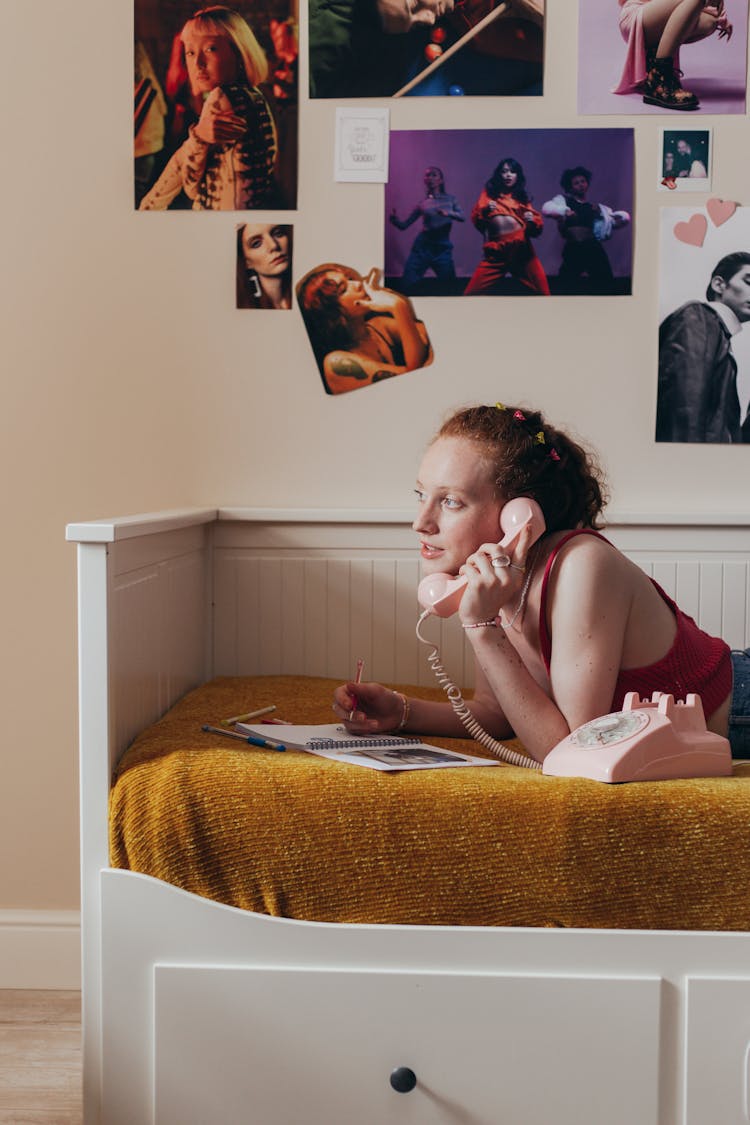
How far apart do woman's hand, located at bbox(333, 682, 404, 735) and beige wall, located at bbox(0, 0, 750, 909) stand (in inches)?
24.4

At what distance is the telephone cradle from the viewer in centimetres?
131

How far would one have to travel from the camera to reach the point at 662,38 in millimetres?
2102

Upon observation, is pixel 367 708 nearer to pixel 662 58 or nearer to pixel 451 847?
pixel 451 847

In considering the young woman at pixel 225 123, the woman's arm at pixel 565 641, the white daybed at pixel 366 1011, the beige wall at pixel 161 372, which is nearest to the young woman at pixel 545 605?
the woman's arm at pixel 565 641

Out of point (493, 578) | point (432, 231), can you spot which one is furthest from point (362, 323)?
point (493, 578)

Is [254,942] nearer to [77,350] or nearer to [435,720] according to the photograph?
[435,720]

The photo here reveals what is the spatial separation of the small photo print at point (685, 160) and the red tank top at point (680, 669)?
0.93 metres

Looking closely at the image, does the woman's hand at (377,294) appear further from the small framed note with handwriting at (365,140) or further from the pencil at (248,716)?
the pencil at (248,716)

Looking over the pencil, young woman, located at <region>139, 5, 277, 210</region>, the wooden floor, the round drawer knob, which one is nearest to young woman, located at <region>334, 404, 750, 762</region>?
the pencil

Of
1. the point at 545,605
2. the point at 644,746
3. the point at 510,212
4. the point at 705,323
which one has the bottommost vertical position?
the point at 644,746

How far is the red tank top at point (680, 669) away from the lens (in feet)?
4.86

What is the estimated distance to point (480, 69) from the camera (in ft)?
6.97

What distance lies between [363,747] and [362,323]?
3.12ft

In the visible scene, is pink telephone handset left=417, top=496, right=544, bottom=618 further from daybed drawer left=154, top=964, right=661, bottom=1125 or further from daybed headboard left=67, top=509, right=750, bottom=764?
daybed headboard left=67, top=509, right=750, bottom=764
